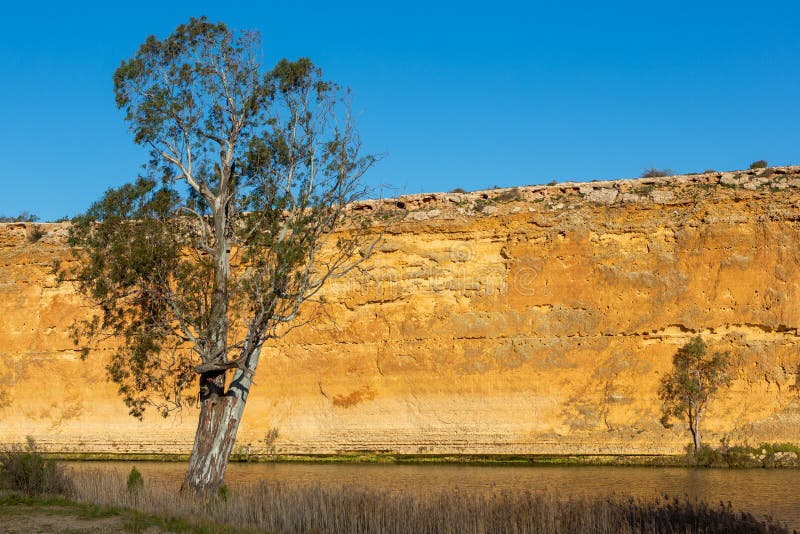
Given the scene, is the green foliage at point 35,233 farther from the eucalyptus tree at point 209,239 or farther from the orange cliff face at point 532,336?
the eucalyptus tree at point 209,239

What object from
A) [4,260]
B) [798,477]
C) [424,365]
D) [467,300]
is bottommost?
[798,477]

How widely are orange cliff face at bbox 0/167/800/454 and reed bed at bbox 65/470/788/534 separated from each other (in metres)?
14.7

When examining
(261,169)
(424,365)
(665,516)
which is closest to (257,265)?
(261,169)

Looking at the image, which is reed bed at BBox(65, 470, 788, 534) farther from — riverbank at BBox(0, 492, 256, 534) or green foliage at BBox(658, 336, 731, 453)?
green foliage at BBox(658, 336, 731, 453)

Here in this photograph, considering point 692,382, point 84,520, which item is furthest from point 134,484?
point 692,382

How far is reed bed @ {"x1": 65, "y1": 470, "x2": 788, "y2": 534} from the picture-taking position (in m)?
11.2

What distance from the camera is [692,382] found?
26.0m

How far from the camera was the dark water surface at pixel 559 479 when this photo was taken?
16734 millimetres

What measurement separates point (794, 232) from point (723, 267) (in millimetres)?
2534

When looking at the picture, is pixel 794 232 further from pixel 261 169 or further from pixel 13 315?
pixel 13 315

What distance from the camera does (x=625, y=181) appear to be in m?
30.3

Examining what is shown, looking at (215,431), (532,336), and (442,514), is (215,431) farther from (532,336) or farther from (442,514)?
(532,336)

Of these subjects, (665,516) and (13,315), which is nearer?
(665,516)

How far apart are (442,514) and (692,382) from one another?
16.7 metres
